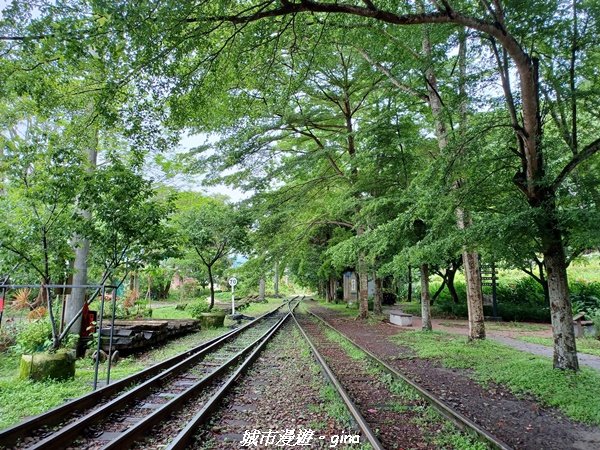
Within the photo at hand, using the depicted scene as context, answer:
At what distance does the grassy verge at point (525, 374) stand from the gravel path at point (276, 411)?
123 inches

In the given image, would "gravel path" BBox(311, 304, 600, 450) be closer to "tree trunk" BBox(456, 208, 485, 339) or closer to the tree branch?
"tree trunk" BBox(456, 208, 485, 339)

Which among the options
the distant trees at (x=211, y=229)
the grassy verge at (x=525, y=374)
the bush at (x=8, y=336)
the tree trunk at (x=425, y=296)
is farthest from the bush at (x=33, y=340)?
the tree trunk at (x=425, y=296)

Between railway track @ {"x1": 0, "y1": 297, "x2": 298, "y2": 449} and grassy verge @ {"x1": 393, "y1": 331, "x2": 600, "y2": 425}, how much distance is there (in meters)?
4.83

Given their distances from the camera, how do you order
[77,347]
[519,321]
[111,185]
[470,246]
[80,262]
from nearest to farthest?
1. [470,246]
2. [111,185]
3. [77,347]
4. [80,262]
5. [519,321]

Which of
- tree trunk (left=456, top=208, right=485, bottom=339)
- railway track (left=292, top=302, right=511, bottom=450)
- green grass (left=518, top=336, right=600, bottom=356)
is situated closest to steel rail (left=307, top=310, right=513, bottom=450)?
railway track (left=292, top=302, right=511, bottom=450)

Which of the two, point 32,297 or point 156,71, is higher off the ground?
point 156,71

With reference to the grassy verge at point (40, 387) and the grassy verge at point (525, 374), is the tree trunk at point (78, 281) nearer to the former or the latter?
the grassy verge at point (40, 387)

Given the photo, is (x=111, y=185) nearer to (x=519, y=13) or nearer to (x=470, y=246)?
(x=470, y=246)

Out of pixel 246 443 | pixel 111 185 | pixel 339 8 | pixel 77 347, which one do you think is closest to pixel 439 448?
pixel 246 443

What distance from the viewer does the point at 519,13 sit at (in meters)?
6.20

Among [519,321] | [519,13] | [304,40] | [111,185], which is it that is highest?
[304,40]

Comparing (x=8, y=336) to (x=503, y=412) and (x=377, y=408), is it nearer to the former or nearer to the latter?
(x=377, y=408)

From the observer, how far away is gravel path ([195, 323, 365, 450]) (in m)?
4.25

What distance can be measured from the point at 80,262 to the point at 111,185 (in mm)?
4087
